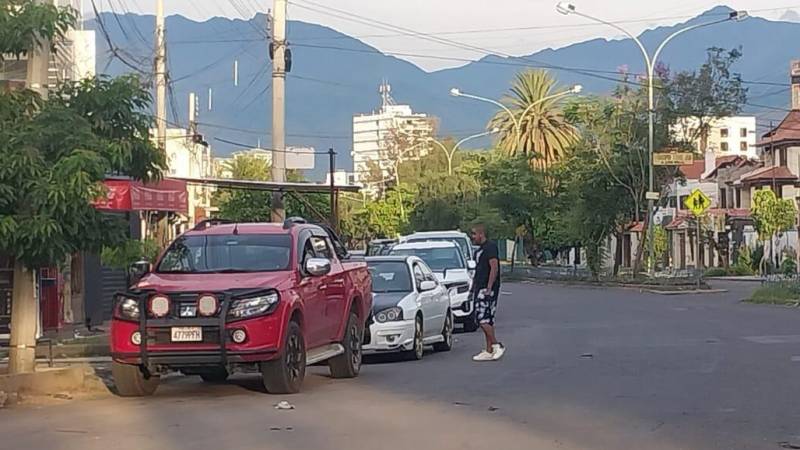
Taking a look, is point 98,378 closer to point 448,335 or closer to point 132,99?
point 132,99

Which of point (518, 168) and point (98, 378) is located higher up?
point (518, 168)

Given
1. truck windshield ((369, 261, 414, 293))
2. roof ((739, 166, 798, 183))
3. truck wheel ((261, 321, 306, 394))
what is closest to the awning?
truck windshield ((369, 261, 414, 293))

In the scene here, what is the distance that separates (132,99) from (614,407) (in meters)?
6.61

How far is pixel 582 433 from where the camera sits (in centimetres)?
1119

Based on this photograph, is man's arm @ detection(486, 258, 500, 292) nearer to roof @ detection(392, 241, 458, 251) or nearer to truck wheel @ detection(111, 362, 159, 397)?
truck wheel @ detection(111, 362, 159, 397)

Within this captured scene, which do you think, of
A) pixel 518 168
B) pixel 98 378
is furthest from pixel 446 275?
pixel 518 168

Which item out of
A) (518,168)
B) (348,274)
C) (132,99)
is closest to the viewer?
(132,99)

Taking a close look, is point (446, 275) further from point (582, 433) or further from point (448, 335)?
point (582, 433)

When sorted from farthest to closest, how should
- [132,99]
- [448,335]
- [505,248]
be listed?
[505,248], [448,335], [132,99]

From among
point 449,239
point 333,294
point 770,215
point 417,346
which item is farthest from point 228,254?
point 770,215

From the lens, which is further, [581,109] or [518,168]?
[518,168]

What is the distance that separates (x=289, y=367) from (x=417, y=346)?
5429 mm

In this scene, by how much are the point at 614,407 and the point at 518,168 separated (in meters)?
51.0

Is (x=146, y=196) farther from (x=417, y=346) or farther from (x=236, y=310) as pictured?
(x=236, y=310)
